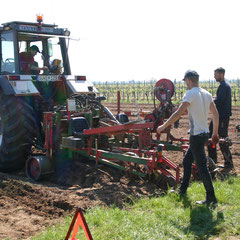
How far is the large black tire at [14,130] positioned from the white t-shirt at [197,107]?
2968mm

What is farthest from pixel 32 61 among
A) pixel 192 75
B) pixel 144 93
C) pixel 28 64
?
pixel 144 93

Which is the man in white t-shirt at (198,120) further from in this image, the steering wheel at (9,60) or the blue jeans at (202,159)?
the steering wheel at (9,60)

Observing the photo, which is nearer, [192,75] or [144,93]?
[192,75]

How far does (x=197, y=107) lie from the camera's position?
14.3 feet

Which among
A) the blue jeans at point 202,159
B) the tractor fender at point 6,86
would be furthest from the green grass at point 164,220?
the tractor fender at point 6,86

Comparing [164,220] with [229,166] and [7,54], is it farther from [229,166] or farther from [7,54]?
[7,54]

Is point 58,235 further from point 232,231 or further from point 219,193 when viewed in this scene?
point 219,193

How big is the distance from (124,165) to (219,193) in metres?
1.55

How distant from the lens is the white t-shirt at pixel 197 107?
4.34 meters

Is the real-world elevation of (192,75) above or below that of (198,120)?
above

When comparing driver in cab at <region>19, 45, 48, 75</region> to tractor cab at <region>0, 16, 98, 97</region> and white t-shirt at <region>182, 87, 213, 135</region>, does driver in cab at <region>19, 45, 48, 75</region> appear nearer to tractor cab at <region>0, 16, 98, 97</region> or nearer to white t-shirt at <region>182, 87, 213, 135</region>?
tractor cab at <region>0, 16, 98, 97</region>

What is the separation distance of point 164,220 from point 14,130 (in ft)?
10.6

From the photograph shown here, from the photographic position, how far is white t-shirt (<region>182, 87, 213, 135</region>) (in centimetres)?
434

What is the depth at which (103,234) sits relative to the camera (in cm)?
361
